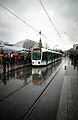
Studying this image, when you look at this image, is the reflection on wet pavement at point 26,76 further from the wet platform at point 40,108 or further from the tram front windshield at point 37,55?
the tram front windshield at point 37,55

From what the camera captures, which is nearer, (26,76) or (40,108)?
(40,108)

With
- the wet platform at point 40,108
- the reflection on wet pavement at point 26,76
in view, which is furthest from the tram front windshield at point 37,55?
the wet platform at point 40,108

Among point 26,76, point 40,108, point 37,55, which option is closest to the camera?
point 40,108

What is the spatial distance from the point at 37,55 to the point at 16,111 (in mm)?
21081

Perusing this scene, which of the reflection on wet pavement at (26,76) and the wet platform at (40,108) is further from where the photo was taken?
the reflection on wet pavement at (26,76)

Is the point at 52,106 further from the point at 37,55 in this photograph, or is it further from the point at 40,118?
the point at 37,55

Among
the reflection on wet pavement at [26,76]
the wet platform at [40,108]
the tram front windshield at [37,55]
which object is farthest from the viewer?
the tram front windshield at [37,55]

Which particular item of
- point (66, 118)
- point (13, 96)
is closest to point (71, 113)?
point (66, 118)

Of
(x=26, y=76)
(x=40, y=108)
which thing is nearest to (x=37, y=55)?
(x=26, y=76)

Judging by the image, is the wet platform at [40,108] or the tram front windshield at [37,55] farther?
the tram front windshield at [37,55]

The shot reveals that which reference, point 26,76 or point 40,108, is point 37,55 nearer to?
point 26,76

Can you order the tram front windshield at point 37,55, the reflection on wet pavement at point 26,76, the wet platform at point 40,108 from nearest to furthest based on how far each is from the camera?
the wet platform at point 40,108 → the reflection on wet pavement at point 26,76 → the tram front windshield at point 37,55

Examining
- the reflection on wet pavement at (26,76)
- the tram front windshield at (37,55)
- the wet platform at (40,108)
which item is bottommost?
the reflection on wet pavement at (26,76)

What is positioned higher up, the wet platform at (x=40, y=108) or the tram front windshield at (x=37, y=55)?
the tram front windshield at (x=37, y=55)
